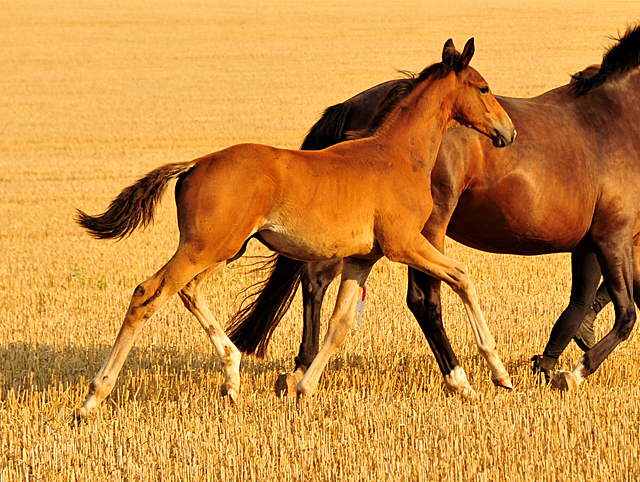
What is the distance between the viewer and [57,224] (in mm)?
14086

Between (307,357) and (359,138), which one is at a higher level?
(359,138)

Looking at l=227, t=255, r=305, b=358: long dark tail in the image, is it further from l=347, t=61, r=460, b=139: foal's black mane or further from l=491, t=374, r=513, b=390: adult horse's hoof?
l=491, t=374, r=513, b=390: adult horse's hoof

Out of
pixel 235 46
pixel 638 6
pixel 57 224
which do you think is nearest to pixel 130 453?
pixel 57 224

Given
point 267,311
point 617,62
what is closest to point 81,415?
point 267,311

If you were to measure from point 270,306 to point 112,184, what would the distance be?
13033mm

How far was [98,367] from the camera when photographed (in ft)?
21.2

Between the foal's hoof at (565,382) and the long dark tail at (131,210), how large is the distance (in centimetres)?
286

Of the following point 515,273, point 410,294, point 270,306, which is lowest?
point 515,273

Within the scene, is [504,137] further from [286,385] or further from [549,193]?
[286,385]

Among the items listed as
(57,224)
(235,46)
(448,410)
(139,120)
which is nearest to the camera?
(448,410)

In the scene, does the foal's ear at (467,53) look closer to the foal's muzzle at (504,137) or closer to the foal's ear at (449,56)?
the foal's ear at (449,56)

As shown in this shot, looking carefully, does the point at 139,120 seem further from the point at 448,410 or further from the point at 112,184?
the point at 448,410

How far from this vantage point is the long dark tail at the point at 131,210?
15.9 feet

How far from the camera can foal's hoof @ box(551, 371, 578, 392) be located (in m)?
5.53
